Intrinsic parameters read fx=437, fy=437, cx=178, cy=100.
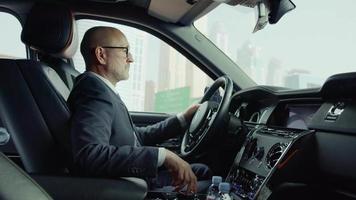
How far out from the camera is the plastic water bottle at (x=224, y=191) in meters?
1.74

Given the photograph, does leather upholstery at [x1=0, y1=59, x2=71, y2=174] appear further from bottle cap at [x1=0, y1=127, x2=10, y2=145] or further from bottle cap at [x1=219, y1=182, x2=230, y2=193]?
bottle cap at [x1=0, y1=127, x2=10, y2=145]

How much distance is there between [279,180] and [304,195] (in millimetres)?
181

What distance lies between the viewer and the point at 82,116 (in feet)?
5.15

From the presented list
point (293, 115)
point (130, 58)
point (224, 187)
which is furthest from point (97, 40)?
point (293, 115)

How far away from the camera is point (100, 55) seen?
1.90 meters

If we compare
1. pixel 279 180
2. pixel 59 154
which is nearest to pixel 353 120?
pixel 279 180

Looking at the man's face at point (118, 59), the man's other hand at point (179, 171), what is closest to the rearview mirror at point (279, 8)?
the man's face at point (118, 59)

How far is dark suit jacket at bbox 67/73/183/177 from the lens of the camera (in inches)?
58.9

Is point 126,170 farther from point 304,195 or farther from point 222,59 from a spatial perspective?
point 222,59

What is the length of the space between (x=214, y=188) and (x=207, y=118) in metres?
0.34

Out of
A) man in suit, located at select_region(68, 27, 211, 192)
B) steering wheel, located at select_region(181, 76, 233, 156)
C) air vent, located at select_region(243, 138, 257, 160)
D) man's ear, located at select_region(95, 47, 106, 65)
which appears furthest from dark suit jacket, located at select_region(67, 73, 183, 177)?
air vent, located at select_region(243, 138, 257, 160)

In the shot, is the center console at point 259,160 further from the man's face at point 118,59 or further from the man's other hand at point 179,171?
the man's face at point 118,59

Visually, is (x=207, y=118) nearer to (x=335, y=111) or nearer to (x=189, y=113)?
(x=189, y=113)

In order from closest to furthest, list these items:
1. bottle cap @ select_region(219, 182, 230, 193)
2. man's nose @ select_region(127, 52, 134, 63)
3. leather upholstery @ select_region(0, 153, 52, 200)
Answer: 1. leather upholstery @ select_region(0, 153, 52, 200)
2. bottle cap @ select_region(219, 182, 230, 193)
3. man's nose @ select_region(127, 52, 134, 63)
